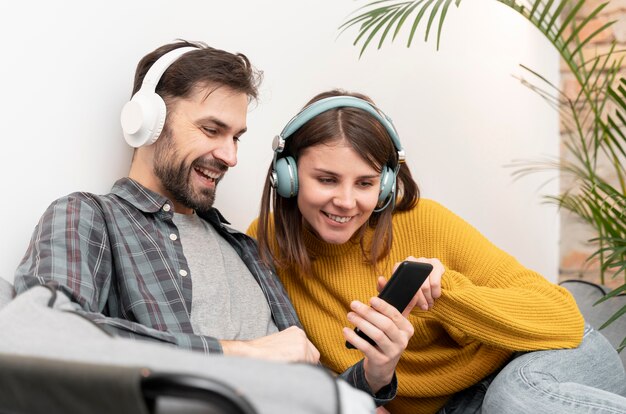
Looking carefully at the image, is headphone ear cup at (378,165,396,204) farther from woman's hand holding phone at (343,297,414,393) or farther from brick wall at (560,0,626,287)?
brick wall at (560,0,626,287)

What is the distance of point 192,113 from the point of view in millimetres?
1524

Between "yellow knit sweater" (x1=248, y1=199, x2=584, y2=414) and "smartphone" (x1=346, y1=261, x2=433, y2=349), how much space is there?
0.21 m

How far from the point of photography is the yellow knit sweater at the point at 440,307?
1.57 meters

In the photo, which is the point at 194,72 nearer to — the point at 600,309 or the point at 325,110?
the point at 325,110

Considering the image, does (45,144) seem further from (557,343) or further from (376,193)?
(557,343)

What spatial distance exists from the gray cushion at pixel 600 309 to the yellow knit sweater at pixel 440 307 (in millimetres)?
479

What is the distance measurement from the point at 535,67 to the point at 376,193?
201cm

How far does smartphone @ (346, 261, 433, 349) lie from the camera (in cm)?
131

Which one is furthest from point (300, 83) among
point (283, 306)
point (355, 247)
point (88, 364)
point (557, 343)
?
point (88, 364)

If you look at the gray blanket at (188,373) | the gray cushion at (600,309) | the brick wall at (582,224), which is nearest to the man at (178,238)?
the gray blanket at (188,373)

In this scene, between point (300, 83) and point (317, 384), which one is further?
point (300, 83)

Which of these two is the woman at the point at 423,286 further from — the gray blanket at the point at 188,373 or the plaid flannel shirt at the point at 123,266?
the gray blanket at the point at 188,373

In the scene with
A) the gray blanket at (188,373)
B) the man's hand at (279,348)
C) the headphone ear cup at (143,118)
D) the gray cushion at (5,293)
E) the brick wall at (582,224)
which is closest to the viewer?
the gray blanket at (188,373)

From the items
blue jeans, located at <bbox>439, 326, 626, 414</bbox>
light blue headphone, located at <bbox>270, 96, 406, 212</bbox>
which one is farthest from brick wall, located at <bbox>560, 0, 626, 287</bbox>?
light blue headphone, located at <bbox>270, 96, 406, 212</bbox>
